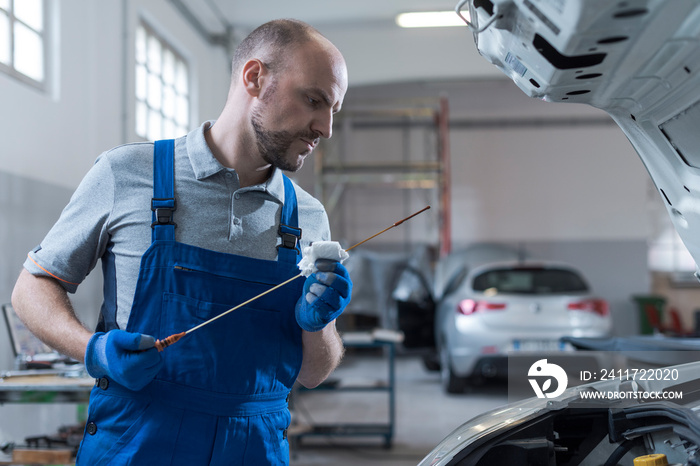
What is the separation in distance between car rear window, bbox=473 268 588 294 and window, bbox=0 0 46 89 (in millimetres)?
4081

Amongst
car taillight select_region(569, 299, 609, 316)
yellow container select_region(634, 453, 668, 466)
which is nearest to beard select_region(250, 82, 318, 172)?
yellow container select_region(634, 453, 668, 466)

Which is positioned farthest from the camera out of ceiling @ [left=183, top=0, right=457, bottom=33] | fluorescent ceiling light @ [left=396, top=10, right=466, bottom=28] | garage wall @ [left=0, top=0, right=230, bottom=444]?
fluorescent ceiling light @ [left=396, top=10, right=466, bottom=28]

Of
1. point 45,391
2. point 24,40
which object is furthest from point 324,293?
point 24,40

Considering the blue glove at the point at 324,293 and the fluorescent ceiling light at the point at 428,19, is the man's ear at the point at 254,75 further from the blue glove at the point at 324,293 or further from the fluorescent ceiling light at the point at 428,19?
the fluorescent ceiling light at the point at 428,19

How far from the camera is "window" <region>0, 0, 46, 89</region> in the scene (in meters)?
3.69

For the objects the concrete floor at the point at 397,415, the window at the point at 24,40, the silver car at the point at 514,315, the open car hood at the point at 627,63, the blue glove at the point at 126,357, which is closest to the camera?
the open car hood at the point at 627,63

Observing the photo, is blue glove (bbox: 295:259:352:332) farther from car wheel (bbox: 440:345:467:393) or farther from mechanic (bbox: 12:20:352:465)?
car wheel (bbox: 440:345:467:393)

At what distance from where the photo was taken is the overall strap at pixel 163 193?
1432 millimetres

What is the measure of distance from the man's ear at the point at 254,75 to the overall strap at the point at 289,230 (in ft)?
0.86

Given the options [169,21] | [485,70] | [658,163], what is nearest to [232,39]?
[169,21]

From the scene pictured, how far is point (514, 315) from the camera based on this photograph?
5.66 m

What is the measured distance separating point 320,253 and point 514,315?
459 centimetres

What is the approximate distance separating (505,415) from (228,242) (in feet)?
2.74

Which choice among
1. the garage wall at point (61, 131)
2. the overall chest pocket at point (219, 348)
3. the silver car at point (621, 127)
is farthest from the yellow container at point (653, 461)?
the garage wall at point (61, 131)
